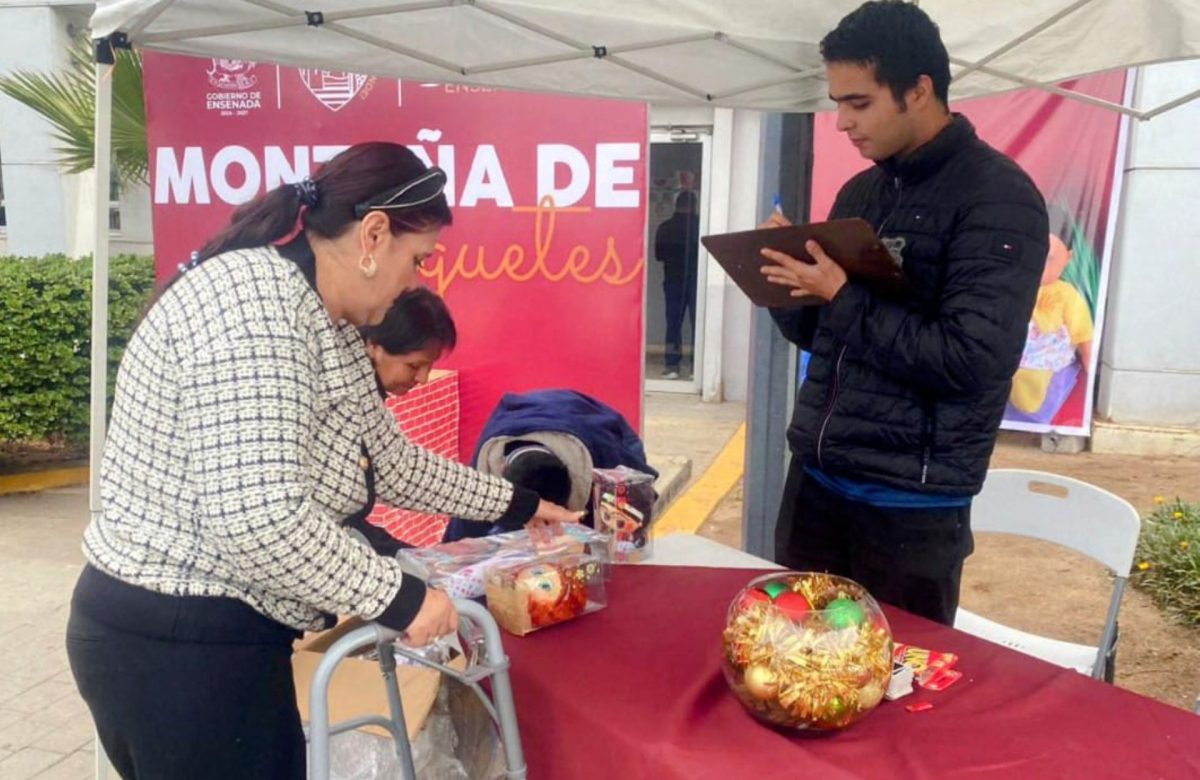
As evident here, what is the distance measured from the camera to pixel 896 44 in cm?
189

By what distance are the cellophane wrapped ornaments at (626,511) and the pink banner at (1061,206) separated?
395 cm

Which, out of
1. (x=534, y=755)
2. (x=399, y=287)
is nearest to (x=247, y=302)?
(x=399, y=287)

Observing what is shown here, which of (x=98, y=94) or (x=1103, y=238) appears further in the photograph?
(x=1103, y=238)

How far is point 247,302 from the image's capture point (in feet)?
4.20

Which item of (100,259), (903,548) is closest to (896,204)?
Answer: (903,548)

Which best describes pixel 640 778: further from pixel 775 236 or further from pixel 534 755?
pixel 775 236

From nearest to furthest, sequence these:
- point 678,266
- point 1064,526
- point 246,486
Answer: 1. point 246,486
2. point 1064,526
3. point 678,266

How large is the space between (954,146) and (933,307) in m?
0.33

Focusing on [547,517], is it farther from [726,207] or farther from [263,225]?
[726,207]

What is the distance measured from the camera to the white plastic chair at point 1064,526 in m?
2.19

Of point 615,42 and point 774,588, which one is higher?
point 615,42

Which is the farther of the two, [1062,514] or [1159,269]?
[1159,269]

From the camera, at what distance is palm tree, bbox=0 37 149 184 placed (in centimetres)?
482

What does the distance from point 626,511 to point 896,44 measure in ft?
3.61
